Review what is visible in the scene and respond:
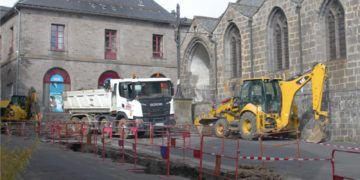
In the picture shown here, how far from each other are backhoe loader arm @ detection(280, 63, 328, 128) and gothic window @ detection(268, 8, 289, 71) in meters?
5.12

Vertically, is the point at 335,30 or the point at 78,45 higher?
the point at 78,45

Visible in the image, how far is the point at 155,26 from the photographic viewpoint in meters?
43.9

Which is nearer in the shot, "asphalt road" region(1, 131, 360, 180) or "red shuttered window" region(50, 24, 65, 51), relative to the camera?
"asphalt road" region(1, 131, 360, 180)

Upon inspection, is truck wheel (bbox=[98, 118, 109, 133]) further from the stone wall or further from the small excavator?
the stone wall

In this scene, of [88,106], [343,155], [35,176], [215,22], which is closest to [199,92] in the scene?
[215,22]

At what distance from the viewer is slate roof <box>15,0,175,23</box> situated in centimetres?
3828

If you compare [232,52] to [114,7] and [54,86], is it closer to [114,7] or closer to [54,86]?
[54,86]

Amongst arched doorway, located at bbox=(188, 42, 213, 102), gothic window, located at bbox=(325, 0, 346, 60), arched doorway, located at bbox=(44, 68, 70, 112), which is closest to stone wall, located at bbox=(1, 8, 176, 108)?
arched doorway, located at bbox=(44, 68, 70, 112)

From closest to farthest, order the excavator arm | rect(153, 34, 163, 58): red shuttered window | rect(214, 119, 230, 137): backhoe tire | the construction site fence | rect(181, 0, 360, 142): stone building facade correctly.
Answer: the construction site fence, the excavator arm, rect(181, 0, 360, 142): stone building facade, rect(214, 119, 230, 137): backhoe tire, rect(153, 34, 163, 58): red shuttered window

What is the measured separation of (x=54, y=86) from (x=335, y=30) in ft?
78.6

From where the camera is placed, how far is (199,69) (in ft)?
109

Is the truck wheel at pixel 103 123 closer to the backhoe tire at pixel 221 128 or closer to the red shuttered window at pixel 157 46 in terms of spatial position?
the backhoe tire at pixel 221 128

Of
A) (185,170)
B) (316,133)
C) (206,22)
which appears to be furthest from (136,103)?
(206,22)

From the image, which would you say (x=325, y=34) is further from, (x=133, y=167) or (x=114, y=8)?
(x=114, y=8)
